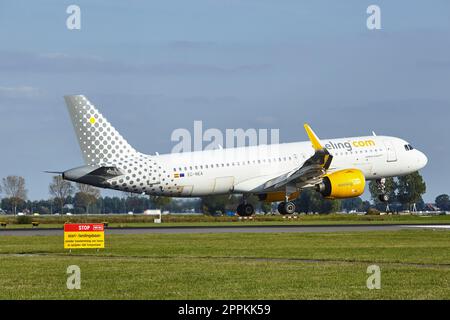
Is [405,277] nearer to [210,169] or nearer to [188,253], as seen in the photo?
[188,253]

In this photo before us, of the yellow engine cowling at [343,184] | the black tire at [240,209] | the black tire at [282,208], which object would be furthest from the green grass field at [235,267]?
the black tire at [240,209]

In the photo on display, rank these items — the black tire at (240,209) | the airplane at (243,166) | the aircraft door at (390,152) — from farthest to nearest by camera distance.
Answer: the black tire at (240,209) → the aircraft door at (390,152) → the airplane at (243,166)

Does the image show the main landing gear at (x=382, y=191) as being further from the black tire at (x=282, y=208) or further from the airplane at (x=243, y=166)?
the black tire at (x=282, y=208)

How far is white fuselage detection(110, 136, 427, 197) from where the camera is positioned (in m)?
70.4

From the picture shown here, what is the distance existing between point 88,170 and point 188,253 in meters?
26.3

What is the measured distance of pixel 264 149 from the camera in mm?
75188

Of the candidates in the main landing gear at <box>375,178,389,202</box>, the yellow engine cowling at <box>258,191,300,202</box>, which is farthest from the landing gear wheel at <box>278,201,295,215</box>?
the main landing gear at <box>375,178,389,202</box>

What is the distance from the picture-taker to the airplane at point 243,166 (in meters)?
70.2

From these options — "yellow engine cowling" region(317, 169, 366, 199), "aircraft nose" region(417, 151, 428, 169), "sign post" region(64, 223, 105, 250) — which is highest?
"aircraft nose" region(417, 151, 428, 169)

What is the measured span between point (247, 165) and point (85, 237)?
1161 inches

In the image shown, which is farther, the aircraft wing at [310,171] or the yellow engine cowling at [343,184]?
the yellow engine cowling at [343,184]

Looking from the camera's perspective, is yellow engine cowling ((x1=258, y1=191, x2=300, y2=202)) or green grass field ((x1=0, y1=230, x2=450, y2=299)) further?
yellow engine cowling ((x1=258, y1=191, x2=300, y2=202))

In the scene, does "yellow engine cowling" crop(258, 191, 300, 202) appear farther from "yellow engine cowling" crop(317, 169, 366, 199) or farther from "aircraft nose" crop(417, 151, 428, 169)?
"aircraft nose" crop(417, 151, 428, 169)

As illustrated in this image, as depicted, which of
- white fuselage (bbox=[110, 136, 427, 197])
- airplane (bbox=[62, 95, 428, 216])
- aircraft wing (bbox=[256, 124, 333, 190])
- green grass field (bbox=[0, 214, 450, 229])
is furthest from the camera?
green grass field (bbox=[0, 214, 450, 229])
